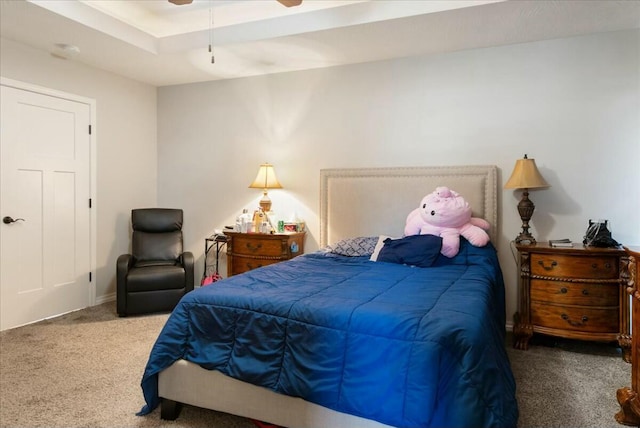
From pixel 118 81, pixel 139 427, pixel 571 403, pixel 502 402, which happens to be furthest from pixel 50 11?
pixel 571 403

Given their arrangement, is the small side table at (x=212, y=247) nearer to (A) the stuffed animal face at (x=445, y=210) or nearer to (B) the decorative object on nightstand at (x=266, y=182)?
(B) the decorative object on nightstand at (x=266, y=182)

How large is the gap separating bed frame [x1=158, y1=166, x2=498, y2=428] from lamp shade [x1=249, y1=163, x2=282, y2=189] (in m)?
0.48

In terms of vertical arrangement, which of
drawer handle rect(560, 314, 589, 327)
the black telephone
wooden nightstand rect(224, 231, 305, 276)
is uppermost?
the black telephone

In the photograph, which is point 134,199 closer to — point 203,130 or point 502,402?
point 203,130

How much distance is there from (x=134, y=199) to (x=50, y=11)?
223 centimetres

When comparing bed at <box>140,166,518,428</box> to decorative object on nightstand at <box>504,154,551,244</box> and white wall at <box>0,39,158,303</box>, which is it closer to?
decorative object on nightstand at <box>504,154,551,244</box>

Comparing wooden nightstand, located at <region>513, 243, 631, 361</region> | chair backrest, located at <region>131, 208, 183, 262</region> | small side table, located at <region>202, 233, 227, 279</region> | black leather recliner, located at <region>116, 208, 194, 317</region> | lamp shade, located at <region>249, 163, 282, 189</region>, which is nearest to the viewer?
wooden nightstand, located at <region>513, 243, 631, 361</region>

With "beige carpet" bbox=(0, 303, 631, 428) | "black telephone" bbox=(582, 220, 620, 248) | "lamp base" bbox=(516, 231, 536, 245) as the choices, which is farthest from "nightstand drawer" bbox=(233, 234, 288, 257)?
"black telephone" bbox=(582, 220, 620, 248)

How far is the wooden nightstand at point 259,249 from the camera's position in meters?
3.96

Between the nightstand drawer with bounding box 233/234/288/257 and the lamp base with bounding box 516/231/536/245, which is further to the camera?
the nightstand drawer with bounding box 233/234/288/257

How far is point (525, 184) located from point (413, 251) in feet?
3.43

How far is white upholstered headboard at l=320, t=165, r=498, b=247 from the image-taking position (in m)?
3.57

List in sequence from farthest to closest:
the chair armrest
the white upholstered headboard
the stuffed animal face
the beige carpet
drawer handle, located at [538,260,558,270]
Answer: the chair armrest < the white upholstered headboard < the stuffed animal face < drawer handle, located at [538,260,558,270] < the beige carpet

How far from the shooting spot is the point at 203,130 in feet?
15.9
